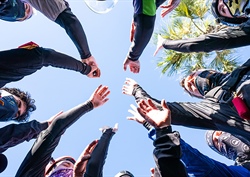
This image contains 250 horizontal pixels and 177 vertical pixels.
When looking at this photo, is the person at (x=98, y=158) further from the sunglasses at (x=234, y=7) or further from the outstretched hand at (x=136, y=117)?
the sunglasses at (x=234, y=7)

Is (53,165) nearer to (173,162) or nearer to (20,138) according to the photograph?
(20,138)

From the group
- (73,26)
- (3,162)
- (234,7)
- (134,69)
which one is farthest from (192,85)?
(3,162)

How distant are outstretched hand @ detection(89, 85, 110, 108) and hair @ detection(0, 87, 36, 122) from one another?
4.05 ft

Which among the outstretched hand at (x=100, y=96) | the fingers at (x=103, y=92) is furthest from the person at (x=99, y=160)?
the fingers at (x=103, y=92)

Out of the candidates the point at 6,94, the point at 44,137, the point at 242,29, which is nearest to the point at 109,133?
the point at 44,137

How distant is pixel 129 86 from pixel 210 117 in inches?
41.7

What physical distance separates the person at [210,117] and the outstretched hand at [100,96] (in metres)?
0.82

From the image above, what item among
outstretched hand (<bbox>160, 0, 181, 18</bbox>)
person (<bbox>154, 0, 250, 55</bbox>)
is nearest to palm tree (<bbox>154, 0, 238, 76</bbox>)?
outstretched hand (<bbox>160, 0, 181, 18</bbox>)

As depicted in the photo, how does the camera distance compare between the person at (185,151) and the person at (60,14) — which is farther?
the person at (60,14)

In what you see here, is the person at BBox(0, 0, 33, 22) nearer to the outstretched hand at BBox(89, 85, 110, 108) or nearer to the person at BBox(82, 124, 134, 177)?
the outstretched hand at BBox(89, 85, 110, 108)

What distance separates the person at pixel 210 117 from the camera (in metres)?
2.03

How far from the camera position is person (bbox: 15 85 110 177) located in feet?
6.93

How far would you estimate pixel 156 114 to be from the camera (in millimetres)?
1762

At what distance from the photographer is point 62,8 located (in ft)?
8.96
